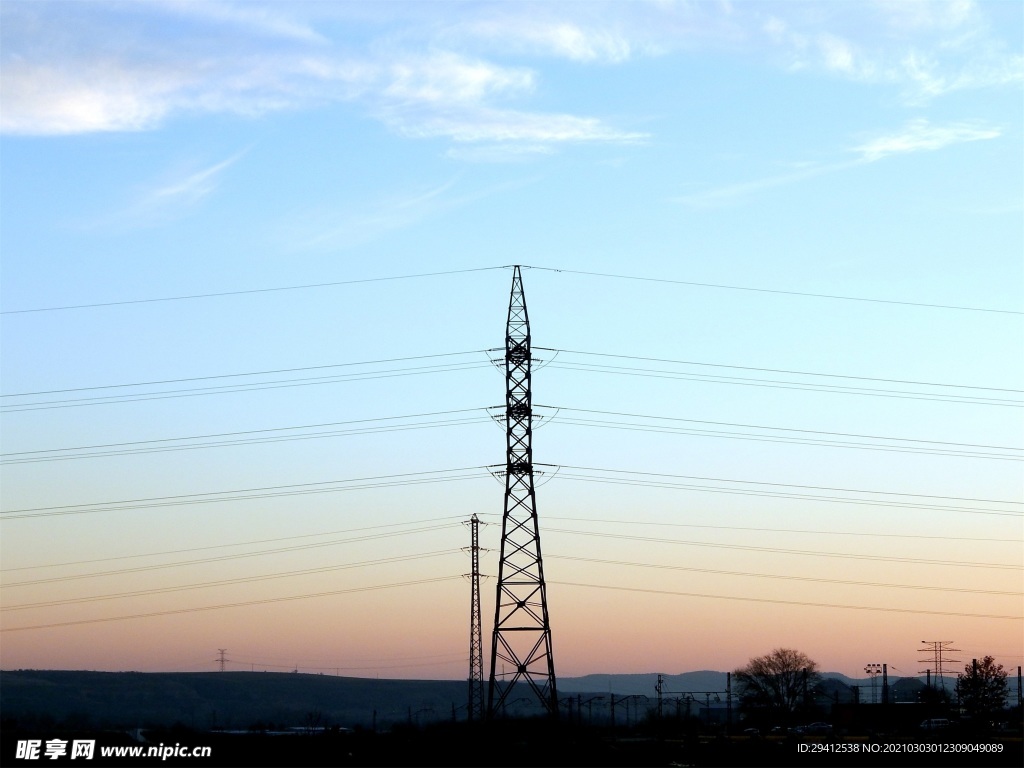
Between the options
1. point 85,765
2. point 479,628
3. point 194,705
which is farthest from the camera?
point 194,705

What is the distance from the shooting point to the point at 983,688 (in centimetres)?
14300

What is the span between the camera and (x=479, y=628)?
97750 millimetres

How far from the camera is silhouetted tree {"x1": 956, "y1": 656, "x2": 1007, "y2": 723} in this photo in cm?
13462

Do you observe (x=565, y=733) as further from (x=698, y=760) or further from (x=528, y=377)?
(x=528, y=377)

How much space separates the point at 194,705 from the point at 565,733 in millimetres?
149252

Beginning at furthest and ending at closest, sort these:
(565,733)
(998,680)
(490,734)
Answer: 1. (998,680)
2. (565,733)
3. (490,734)

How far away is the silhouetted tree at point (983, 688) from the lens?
134625 millimetres

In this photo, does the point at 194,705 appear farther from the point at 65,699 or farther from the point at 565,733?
the point at 565,733

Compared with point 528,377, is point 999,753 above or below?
below

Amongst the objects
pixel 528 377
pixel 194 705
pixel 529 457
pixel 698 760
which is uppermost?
pixel 528 377

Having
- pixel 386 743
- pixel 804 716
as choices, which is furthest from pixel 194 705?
pixel 386 743

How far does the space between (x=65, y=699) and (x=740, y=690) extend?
96.0 m

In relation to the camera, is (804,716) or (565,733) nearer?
(565,733)

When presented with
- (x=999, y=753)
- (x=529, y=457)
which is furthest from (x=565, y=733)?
(x=999, y=753)
